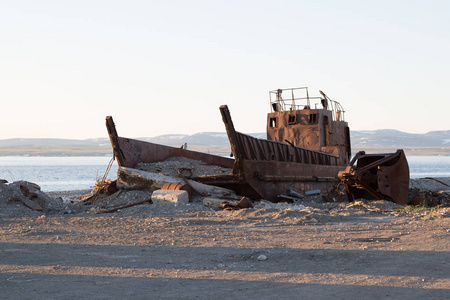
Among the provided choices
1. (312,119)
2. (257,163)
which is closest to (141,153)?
(257,163)

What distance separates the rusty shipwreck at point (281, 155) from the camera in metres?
14.3

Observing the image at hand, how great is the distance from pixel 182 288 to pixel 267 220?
5.53 metres

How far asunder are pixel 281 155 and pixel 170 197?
4.25 meters

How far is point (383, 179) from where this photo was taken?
47.5 feet

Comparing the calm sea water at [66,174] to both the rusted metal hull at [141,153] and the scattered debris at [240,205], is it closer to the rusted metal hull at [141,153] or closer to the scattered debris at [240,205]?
the rusted metal hull at [141,153]

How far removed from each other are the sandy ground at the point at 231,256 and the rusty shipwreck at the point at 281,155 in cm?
294

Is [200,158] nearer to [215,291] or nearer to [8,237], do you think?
[8,237]

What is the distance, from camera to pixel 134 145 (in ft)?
52.4

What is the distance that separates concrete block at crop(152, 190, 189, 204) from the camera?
13.1m

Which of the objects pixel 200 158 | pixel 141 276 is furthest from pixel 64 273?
pixel 200 158

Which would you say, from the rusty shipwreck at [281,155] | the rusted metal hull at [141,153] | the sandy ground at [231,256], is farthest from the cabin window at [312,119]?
the sandy ground at [231,256]

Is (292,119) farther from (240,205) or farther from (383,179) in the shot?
(240,205)

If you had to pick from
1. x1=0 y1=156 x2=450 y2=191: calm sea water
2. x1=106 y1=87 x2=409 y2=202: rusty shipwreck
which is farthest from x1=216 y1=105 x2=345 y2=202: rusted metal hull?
x1=0 y1=156 x2=450 y2=191: calm sea water

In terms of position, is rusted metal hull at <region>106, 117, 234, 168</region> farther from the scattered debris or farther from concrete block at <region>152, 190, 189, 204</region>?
the scattered debris
